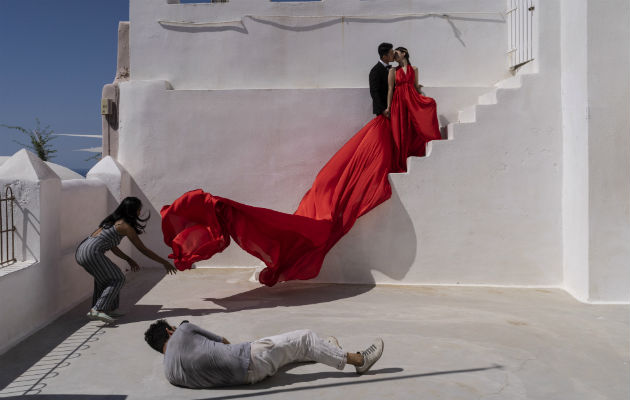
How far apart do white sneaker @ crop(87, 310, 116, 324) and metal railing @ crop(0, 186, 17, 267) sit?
0.79 meters

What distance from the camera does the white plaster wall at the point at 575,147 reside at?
5.85m

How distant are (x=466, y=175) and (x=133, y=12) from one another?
5.11 meters

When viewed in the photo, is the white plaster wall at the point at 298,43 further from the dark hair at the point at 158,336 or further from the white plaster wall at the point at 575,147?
the dark hair at the point at 158,336

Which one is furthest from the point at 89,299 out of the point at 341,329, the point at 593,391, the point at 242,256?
the point at 593,391

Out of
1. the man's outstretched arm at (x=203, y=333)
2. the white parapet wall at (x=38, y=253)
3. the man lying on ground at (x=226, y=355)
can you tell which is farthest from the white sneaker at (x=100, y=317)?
the man's outstretched arm at (x=203, y=333)

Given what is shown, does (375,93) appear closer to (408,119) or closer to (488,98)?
(408,119)

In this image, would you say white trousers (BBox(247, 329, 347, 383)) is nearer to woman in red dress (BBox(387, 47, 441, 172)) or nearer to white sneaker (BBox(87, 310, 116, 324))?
white sneaker (BBox(87, 310, 116, 324))

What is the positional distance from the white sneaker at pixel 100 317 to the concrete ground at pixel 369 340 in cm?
8

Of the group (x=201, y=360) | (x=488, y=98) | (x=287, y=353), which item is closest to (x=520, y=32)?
(x=488, y=98)

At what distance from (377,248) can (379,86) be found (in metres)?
1.99

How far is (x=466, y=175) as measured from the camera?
6.55 meters

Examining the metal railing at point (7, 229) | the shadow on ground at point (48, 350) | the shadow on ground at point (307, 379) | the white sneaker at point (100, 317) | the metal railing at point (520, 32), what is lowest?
the shadow on ground at point (307, 379)

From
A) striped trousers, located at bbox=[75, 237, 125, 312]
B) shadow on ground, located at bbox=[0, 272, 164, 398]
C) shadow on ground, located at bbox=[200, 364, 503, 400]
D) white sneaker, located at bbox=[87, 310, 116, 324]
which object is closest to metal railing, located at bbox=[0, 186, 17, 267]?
striped trousers, located at bbox=[75, 237, 125, 312]

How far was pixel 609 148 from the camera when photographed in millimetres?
5781
